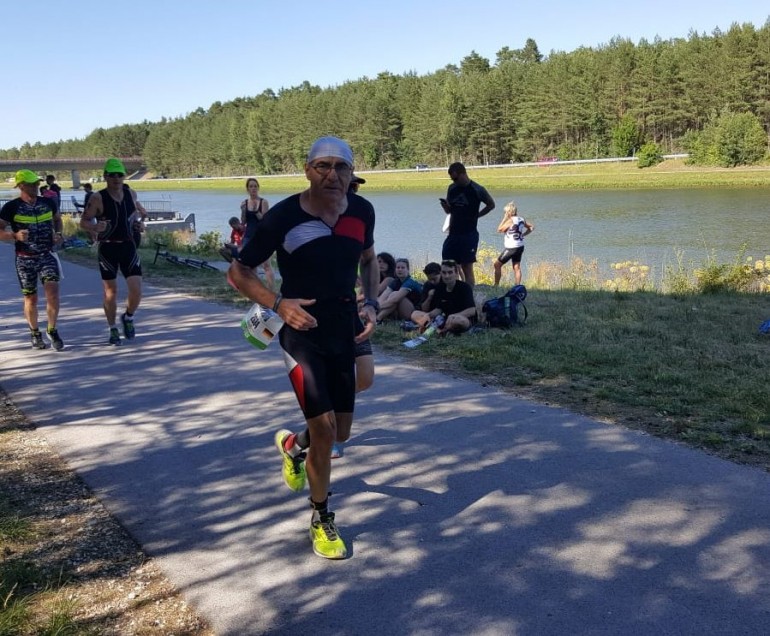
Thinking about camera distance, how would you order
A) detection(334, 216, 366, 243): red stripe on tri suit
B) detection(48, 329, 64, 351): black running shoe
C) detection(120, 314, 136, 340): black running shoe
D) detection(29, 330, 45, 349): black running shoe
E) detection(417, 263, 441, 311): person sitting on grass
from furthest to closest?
detection(417, 263, 441, 311): person sitting on grass < detection(120, 314, 136, 340): black running shoe < detection(29, 330, 45, 349): black running shoe < detection(48, 329, 64, 351): black running shoe < detection(334, 216, 366, 243): red stripe on tri suit

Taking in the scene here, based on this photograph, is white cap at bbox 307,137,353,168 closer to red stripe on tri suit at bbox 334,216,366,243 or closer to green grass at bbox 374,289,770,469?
red stripe on tri suit at bbox 334,216,366,243

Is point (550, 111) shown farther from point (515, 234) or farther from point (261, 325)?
point (261, 325)

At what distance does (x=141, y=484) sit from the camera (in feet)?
15.4

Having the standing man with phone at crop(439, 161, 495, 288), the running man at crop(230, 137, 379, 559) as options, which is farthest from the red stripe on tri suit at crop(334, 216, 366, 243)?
the standing man with phone at crop(439, 161, 495, 288)

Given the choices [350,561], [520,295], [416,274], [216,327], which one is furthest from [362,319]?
[416,274]

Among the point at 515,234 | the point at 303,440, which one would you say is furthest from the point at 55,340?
the point at 515,234

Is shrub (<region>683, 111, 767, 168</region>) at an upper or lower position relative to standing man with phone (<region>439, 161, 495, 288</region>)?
upper

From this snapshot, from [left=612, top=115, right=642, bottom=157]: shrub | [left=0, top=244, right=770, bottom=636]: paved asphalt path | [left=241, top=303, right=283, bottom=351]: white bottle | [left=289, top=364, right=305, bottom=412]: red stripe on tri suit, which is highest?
[left=612, top=115, right=642, bottom=157]: shrub

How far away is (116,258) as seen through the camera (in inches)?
335

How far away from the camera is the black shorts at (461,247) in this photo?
10836 mm

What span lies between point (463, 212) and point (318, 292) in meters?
7.20

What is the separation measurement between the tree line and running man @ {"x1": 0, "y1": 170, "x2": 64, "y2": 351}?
61495mm

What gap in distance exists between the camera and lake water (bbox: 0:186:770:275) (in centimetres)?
2188

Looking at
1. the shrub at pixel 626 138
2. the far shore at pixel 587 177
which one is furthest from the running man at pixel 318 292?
the shrub at pixel 626 138
